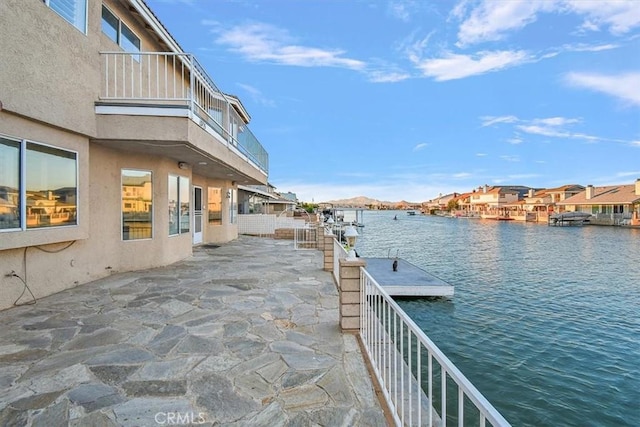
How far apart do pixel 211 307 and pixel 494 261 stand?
2073 centimetres

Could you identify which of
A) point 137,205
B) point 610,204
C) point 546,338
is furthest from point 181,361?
point 610,204

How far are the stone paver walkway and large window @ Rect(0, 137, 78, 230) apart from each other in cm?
144

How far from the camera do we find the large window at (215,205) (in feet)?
47.0

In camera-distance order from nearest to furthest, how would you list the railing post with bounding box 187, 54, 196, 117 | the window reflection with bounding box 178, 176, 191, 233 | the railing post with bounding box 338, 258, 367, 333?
the railing post with bounding box 338, 258, 367, 333, the railing post with bounding box 187, 54, 196, 117, the window reflection with bounding box 178, 176, 191, 233

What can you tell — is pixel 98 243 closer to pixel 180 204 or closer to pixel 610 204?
pixel 180 204

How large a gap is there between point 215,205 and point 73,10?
9458mm

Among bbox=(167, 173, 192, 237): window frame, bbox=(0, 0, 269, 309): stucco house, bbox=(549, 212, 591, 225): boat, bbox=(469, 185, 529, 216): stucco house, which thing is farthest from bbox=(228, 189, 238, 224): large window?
bbox=(469, 185, 529, 216): stucco house

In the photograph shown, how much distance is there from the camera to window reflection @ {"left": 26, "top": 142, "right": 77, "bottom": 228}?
16.9ft

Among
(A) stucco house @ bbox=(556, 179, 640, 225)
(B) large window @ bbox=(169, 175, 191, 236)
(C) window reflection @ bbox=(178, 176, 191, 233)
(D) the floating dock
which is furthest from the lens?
(A) stucco house @ bbox=(556, 179, 640, 225)

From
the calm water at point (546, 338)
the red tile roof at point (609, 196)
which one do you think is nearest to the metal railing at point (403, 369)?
the calm water at point (546, 338)

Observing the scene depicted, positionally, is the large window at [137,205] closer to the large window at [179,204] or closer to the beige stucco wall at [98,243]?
the beige stucco wall at [98,243]

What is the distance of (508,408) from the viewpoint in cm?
525

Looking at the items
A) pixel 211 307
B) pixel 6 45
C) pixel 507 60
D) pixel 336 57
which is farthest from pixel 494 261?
pixel 6 45

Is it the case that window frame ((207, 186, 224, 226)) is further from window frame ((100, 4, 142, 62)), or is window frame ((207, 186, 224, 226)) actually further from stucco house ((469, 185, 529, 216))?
stucco house ((469, 185, 529, 216))
